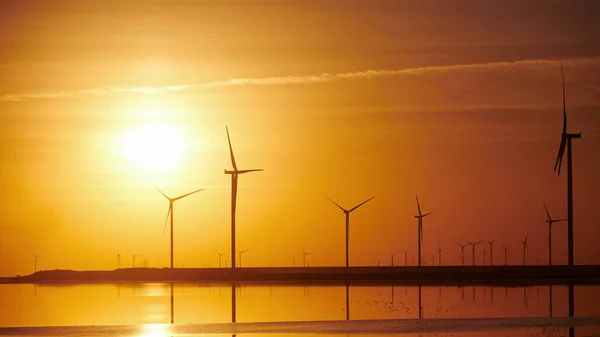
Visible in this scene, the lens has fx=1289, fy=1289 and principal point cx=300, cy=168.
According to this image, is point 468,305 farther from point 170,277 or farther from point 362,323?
point 170,277

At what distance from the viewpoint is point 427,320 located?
6066cm

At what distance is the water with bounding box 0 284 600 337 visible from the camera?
183ft

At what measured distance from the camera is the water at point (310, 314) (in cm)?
5588

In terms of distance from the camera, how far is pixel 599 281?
12688 centimetres

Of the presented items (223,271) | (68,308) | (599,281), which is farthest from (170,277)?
(68,308)

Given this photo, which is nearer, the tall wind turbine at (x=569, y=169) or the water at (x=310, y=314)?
the water at (x=310, y=314)

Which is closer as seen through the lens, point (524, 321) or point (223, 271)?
point (524, 321)

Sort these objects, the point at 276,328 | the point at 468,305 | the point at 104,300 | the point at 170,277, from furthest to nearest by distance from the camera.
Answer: the point at 170,277 < the point at 104,300 < the point at 468,305 < the point at 276,328

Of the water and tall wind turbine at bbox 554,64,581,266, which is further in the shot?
tall wind turbine at bbox 554,64,581,266

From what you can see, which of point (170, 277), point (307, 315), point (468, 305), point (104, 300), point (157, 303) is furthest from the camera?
point (170, 277)

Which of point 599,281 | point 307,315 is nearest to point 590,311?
point 307,315

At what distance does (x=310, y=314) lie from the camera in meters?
68.6

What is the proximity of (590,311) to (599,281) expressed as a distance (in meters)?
60.3

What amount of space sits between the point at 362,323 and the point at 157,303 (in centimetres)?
2711
